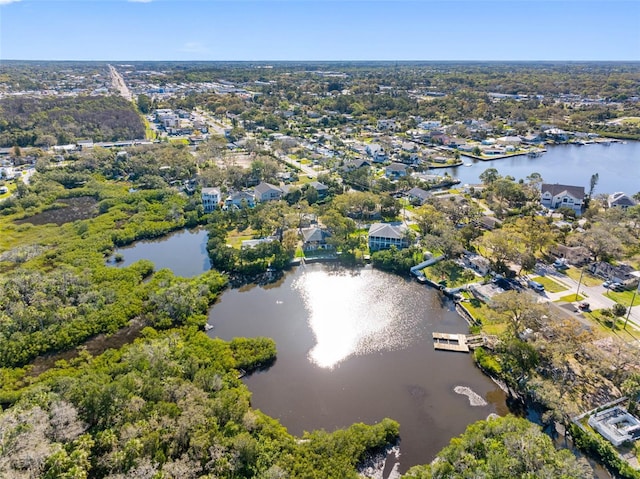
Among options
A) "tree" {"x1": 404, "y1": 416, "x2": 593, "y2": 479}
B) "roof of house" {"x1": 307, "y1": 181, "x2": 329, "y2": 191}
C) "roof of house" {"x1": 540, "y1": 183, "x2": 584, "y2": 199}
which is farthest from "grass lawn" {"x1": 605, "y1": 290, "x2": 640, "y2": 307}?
"roof of house" {"x1": 307, "y1": 181, "x2": 329, "y2": 191}

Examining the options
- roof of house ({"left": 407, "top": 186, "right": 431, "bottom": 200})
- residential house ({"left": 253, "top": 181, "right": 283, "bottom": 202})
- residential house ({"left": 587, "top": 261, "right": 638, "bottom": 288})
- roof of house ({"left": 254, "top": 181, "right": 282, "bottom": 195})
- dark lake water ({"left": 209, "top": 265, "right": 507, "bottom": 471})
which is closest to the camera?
dark lake water ({"left": 209, "top": 265, "right": 507, "bottom": 471})

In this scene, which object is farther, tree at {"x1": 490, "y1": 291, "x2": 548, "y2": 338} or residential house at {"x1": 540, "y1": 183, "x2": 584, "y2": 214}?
residential house at {"x1": 540, "y1": 183, "x2": 584, "y2": 214}

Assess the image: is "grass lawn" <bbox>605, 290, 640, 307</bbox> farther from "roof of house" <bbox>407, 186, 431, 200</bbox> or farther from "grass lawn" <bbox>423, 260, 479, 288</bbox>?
"roof of house" <bbox>407, 186, 431, 200</bbox>

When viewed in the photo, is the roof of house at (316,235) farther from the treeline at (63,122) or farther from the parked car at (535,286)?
the treeline at (63,122)

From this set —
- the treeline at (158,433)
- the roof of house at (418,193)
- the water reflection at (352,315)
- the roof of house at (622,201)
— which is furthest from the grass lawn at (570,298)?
the roof of house at (622,201)

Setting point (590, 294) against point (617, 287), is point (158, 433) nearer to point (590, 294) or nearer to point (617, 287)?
point (590, 294)

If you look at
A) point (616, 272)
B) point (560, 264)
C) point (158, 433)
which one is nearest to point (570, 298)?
point (560, 264)

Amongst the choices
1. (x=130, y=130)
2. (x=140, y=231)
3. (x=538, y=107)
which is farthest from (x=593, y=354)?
(x=538, y=107)
